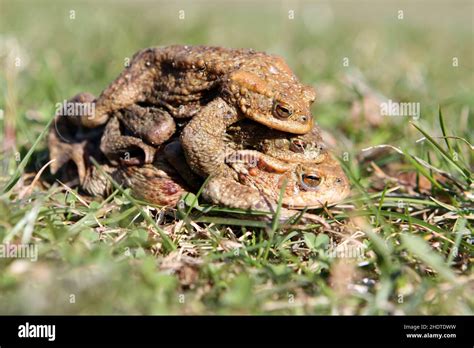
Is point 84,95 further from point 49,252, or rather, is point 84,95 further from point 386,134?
point 386,134

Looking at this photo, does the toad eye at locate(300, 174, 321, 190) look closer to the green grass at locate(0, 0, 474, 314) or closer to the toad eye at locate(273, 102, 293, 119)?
A: the green grass at locate(0, 0, 474, 314)

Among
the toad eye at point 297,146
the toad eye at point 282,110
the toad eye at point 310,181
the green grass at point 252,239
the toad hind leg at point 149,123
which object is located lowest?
the green grass at point 252,239

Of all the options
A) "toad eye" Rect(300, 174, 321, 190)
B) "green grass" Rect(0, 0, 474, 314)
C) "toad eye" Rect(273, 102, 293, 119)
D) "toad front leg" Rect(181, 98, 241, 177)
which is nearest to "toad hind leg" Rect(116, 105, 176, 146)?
"toad front leg" Rect(181, 98, 241, 177)

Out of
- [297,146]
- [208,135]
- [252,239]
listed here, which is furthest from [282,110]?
[252,239]

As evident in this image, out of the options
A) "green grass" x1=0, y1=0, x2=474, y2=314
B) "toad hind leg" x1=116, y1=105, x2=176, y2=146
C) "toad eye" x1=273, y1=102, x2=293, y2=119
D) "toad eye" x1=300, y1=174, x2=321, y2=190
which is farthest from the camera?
"toad hind leg" x1=116, y1=105, x2=176, y2=146

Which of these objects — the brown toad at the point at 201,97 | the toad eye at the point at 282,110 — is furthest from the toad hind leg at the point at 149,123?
the toad eye at the point at 282,110

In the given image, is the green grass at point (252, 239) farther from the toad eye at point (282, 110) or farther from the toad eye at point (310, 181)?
the toad eye at point (282, 110)
